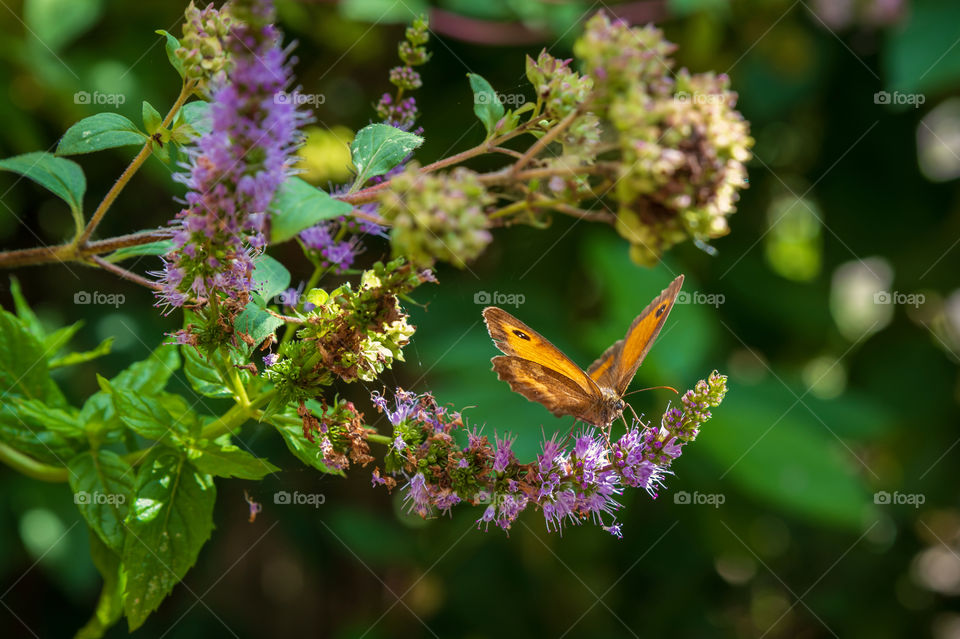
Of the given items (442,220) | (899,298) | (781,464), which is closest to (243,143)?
(442,220)

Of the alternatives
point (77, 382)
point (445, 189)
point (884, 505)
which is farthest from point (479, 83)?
point (884, 505)

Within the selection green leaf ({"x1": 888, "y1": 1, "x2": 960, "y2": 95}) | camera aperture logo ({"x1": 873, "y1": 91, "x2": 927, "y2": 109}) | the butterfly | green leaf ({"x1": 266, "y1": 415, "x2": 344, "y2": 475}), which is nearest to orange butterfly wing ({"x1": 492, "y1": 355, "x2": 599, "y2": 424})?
the butterfly

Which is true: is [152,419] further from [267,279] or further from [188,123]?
[188,123]

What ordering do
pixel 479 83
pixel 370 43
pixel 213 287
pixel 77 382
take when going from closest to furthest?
1. pixel 213 287
2. pixel 479 83
3. pixel 77 382
4. pixel 370 43

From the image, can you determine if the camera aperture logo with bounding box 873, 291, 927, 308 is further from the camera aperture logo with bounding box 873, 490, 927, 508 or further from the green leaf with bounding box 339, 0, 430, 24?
the green leaf with bounding box 339, 0, 430, 24

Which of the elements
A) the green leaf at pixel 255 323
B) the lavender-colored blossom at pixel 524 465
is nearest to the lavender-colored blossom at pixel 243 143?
the green leaf at pixel 255 323

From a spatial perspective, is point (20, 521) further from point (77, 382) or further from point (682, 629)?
point (682, 629)
